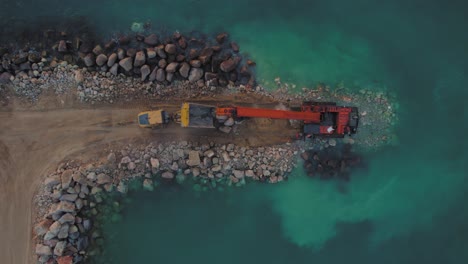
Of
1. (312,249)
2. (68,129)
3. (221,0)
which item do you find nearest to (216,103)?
(221,0)

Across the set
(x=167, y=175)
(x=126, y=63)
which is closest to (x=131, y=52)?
(x=126, y=63)

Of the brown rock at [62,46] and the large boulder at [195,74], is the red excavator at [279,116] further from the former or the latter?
the brown rock at [62,46]

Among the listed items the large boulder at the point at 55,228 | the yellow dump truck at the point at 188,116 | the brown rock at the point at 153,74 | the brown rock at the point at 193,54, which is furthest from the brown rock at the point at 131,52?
the large boulder at the point at 55,228

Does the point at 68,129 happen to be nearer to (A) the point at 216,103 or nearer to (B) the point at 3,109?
(B) the point at 3,109

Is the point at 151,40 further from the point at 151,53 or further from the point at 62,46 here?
the point at 62,46

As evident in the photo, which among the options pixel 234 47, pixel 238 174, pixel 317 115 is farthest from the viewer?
pixel 234 47

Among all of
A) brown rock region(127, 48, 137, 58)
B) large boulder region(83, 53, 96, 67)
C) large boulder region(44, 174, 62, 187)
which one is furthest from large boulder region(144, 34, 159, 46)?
large boulder region(44, 174, 62, 187)

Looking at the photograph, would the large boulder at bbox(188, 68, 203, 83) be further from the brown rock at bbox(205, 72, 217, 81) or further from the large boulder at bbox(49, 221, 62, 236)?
Answer: the large boulder at bbox(49, 221, 62, 236)
